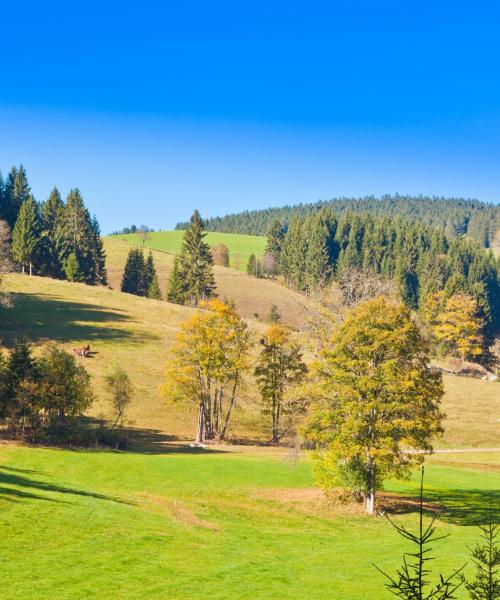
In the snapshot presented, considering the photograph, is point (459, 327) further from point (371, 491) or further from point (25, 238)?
point (25, 238)

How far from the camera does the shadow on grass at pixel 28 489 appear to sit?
1027 inches

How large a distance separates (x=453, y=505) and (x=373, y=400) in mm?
10578

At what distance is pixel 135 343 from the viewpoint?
84312mm

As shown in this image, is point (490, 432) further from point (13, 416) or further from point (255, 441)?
point (13, 416)

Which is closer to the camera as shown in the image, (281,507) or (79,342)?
(281,507)

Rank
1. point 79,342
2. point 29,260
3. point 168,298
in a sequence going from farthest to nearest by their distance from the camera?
point 168,298
point 29,260
point 79,342

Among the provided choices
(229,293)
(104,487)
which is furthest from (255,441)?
(229,293)

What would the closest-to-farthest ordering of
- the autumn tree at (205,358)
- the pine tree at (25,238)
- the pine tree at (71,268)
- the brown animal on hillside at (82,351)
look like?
the autumn tree at (205,358) < the brown animal on hillside at (82,351) < the pine tree at (25,238) < the pine tree at (71,268)

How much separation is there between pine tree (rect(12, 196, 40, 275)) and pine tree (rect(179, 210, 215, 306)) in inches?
1275

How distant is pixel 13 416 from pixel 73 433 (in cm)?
543

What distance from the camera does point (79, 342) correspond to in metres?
79.3

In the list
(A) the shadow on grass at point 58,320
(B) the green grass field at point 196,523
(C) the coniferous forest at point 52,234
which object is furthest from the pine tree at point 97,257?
(B) the green grass field at point 196,523

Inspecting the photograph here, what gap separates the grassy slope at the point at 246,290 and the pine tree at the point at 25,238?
1415 inches

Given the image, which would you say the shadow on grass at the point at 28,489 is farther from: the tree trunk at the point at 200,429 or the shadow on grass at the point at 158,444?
the tree trunk at the point at 200,429
